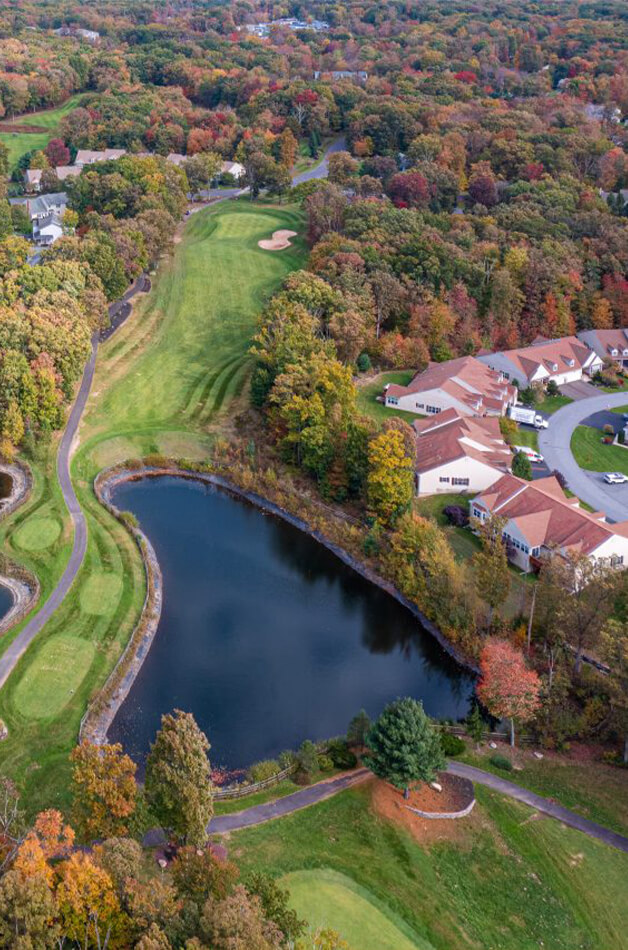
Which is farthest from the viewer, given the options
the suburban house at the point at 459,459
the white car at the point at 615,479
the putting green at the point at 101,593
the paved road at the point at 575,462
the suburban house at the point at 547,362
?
the suburban house at the point at 547,362

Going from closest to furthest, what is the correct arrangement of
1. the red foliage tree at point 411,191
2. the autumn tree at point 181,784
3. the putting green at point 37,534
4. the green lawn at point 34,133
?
the autumn tree at point 181,784
the putting green at point 37,534
the red foliage tree at point 411,191
the green lawn at point 34,133

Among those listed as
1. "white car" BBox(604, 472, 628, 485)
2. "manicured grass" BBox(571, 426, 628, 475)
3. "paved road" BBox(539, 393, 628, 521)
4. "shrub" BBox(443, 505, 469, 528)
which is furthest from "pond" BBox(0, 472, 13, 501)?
"white car" BBox(604, 472, 628, 485)

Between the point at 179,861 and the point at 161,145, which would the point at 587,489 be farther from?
the point at 161,145

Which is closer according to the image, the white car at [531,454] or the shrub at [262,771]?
the shrub at [262,771]

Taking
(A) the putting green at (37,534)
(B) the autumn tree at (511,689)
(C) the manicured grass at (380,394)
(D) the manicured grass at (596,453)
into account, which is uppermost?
(B) the autumn tree at (511,689)

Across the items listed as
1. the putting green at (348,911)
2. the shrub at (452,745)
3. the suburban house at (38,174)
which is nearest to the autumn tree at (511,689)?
the shrub at (452,745)

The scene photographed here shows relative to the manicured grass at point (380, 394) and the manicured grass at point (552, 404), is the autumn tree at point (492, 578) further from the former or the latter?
the manicured grass at point (552, 404)

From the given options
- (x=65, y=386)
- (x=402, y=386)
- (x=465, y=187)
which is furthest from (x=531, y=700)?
(x=465, y=187)
